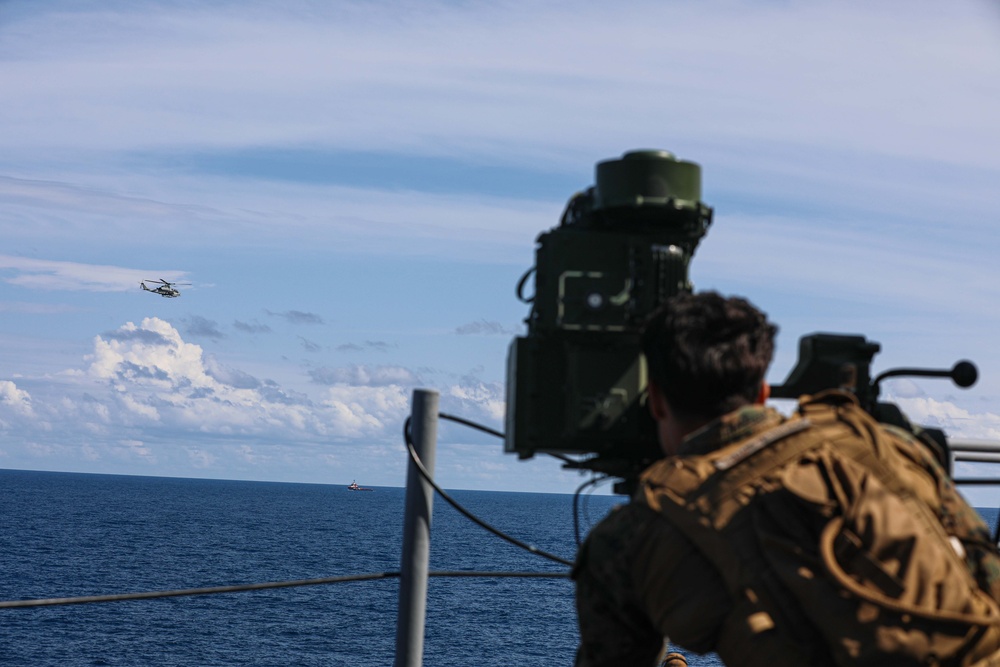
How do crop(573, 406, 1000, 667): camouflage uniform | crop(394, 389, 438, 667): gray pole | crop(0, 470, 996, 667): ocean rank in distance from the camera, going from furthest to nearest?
crop(0, 470, 996, 667): ocean → crop(394, 389, 438, 667): gray pole → crop(573, 406, 1000, 667): camouflage uniform

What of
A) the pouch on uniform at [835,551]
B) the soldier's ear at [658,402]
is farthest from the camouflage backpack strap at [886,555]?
the soldier's ear at [658,402]

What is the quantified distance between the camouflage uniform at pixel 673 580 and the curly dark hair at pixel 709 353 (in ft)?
0.21

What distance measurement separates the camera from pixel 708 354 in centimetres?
270

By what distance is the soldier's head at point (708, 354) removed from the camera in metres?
2.71

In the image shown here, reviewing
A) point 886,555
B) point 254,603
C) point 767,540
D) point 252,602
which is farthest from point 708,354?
point 252,602

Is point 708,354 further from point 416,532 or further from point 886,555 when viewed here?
point 416,532

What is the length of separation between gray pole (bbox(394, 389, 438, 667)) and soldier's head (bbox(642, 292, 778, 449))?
7.06 feet

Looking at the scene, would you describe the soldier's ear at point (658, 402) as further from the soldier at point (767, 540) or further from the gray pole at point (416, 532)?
the gray pole at point (416, 532)

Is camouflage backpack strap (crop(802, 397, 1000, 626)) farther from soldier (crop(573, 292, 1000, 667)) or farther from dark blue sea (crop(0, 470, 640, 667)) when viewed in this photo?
dark blue sea (crop(0, 470, 640, 667))

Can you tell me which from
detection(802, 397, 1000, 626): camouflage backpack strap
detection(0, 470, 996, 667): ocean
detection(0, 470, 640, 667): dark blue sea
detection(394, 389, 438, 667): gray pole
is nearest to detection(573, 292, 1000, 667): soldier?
detection(802, 397, 1000, 626): camouflage backpack strap

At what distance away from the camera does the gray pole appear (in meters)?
4.76

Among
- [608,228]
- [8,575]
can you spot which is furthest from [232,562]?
[608,228]

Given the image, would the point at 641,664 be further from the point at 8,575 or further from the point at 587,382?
the point at 8,575

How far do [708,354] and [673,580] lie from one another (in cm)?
55
